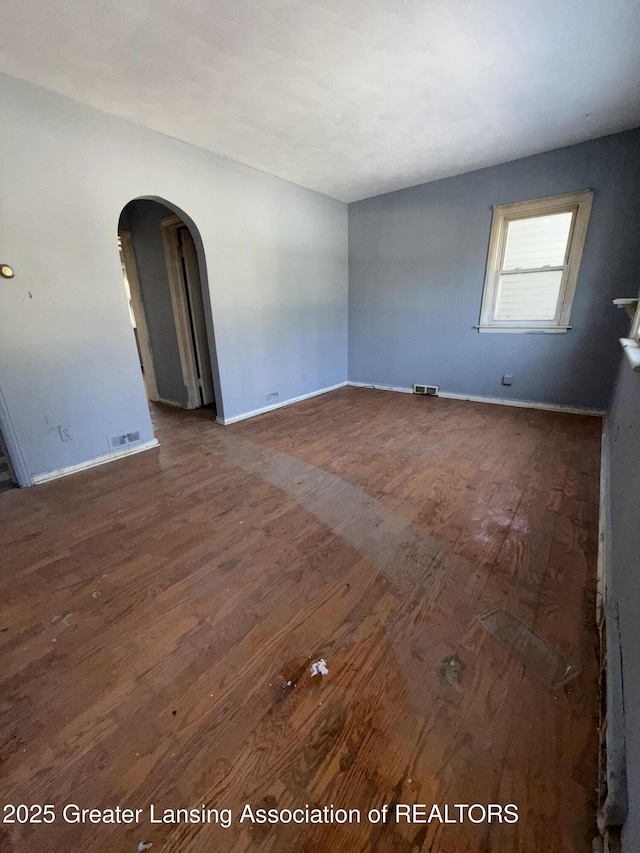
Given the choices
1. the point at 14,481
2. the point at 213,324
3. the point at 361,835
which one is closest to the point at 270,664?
the point at 361,835

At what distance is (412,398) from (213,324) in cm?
282

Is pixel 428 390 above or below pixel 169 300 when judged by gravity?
below

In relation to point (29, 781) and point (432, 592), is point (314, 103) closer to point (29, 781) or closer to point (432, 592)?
point (432, 592)

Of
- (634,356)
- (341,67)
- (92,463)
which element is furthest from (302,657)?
(341,67)

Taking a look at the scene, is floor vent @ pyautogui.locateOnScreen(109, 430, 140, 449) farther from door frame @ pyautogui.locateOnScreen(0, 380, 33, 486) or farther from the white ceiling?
the white ceiling

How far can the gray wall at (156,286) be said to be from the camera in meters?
4.03

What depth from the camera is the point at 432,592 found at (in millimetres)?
1517

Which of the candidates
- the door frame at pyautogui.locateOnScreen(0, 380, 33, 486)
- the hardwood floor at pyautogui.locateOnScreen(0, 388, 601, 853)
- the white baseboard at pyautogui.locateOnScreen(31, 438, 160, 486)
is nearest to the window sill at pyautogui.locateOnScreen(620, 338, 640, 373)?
the hardwood floor at pyautogui.locateOnScreen(0, 388, 601, 853)

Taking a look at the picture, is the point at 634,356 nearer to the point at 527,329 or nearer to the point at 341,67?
the point at 341,67

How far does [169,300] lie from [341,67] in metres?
2.94

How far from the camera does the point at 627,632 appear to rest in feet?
3.34

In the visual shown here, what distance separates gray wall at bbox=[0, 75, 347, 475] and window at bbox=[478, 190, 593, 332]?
8.58 ft

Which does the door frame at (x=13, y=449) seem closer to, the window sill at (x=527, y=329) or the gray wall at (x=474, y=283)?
the gray wall at (x=474, y=283)

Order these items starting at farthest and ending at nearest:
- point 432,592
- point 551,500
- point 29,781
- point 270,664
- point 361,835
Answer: point 551,500 < point 432,592 < point 270,664 < point 29,781 < point 361,835
